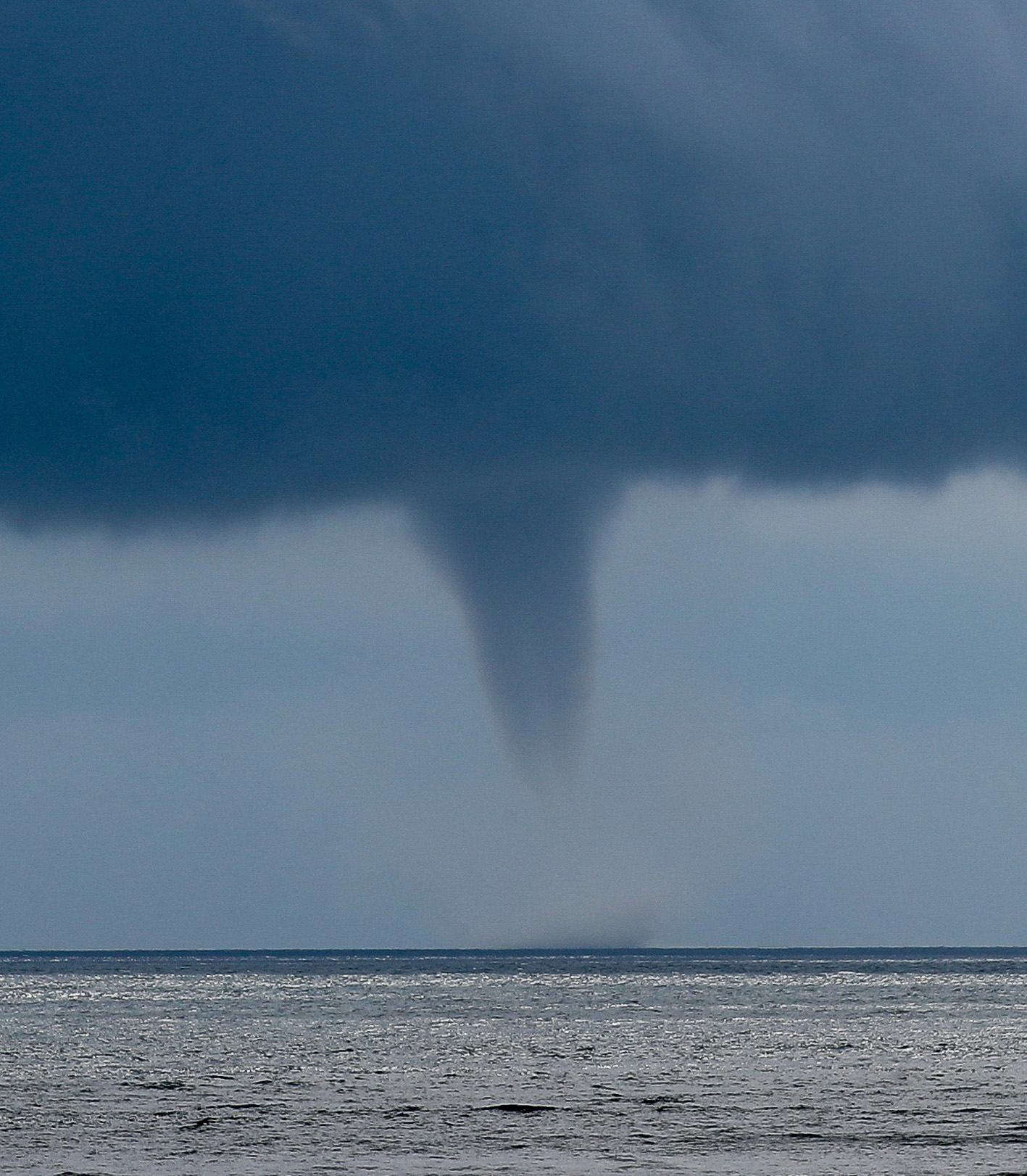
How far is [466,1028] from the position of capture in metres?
73.6

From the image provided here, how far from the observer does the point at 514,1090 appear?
41938 mm

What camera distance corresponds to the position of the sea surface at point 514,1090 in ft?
93.4

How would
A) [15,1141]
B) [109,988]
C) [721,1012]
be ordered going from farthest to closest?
[109,988] → [721,1012] → [15,1141]

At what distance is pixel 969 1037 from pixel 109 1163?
149 ft

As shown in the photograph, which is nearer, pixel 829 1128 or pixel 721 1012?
pixel 829 1128

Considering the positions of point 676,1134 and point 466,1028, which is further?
point 466,1028

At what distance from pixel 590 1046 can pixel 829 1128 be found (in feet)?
92.8

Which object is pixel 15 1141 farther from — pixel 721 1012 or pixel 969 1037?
pixel 721 1012

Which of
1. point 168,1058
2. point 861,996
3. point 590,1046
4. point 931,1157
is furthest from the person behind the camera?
point 861,996

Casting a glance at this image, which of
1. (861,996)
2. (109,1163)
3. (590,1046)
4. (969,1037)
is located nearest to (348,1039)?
(590,1046)

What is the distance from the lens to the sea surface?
28453 mm

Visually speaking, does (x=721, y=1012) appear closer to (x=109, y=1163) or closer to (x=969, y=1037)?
(x=969, y=1037)

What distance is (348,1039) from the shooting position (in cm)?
6366

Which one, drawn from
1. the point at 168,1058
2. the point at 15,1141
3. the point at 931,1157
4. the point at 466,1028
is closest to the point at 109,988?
the point at 466,1028
